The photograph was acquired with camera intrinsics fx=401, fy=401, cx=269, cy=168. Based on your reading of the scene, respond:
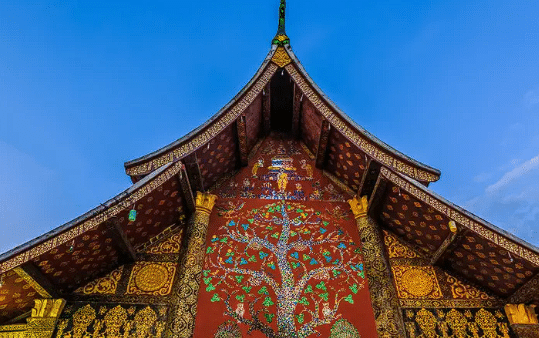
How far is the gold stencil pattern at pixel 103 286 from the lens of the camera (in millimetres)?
5496

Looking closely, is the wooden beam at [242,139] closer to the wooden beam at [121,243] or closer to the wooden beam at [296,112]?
the wooden beam at [296,112]

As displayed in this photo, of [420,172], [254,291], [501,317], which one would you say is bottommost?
[501,317]

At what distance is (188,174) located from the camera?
20.4 feet

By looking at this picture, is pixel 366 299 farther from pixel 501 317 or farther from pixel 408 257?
pixel 501 317

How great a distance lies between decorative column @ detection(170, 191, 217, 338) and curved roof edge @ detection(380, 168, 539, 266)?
283cm

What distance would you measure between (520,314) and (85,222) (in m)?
5.72

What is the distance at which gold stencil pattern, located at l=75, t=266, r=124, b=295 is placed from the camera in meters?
5.50

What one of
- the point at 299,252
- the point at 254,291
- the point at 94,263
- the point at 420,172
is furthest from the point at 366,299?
the point at 94,263

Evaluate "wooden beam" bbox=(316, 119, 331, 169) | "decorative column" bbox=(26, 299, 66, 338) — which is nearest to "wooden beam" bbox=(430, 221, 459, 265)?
"wooden beam" bbox=(316, 119, 331, 169)

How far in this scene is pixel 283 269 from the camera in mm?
5867

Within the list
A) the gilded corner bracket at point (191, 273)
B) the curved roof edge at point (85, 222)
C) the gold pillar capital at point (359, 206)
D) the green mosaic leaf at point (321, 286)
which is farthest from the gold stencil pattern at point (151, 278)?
the gold pillar capital at point (359, 206)

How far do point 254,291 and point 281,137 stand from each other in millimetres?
3304

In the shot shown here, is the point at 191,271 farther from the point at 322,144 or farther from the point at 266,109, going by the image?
the point at 266,109

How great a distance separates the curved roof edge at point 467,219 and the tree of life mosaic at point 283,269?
4.30 ft
